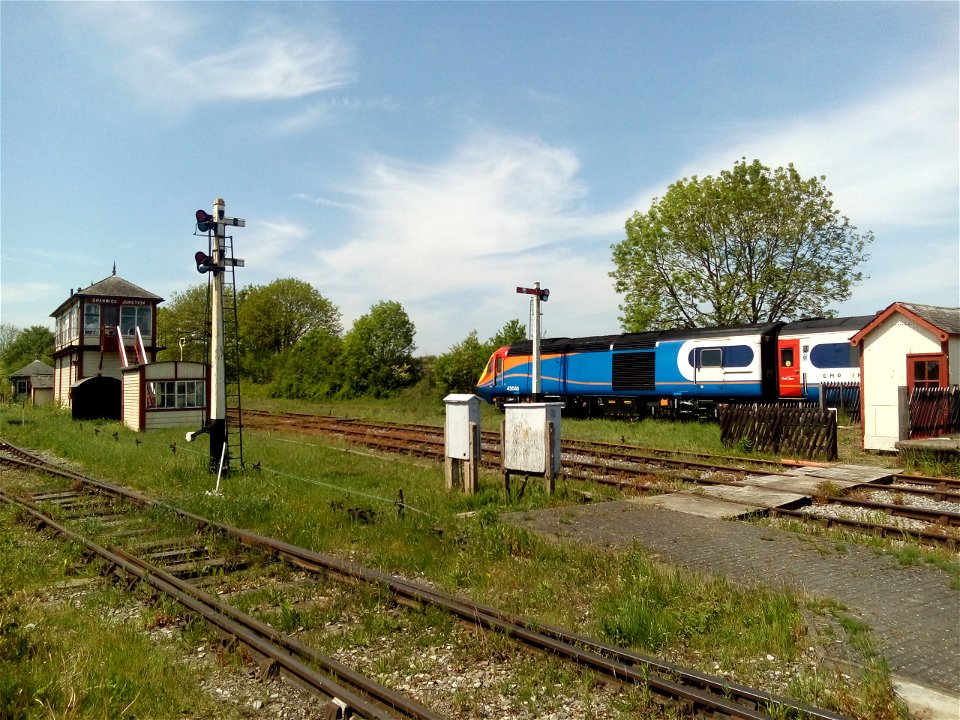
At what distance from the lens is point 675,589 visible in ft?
21.0

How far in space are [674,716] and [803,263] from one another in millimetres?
35400

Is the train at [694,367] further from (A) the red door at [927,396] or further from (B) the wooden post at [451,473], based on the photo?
(B) the wooden post at [451,473]

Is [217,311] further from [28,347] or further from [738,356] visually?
[28,347]

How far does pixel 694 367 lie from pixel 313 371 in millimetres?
34363

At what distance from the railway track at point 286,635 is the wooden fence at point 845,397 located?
1870cm

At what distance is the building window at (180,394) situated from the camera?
25.3 m

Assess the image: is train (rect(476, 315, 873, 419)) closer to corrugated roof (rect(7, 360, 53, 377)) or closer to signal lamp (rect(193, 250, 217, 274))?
signal lamp (rect(193, 250, 217, 274))

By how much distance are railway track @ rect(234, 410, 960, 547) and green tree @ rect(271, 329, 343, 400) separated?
87.7ft

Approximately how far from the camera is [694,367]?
2445 centimetres

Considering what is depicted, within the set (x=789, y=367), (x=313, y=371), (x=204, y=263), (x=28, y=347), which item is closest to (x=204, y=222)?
(x=204, y=263)

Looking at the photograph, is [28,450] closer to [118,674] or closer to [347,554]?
[347,554]

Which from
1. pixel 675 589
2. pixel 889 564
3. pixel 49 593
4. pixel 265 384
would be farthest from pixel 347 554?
pixel 265 384

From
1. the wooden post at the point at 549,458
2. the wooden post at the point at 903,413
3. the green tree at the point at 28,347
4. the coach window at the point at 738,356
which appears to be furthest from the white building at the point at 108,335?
the green tree at the point at 28,347

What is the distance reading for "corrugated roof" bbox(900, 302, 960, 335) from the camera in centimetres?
1659
